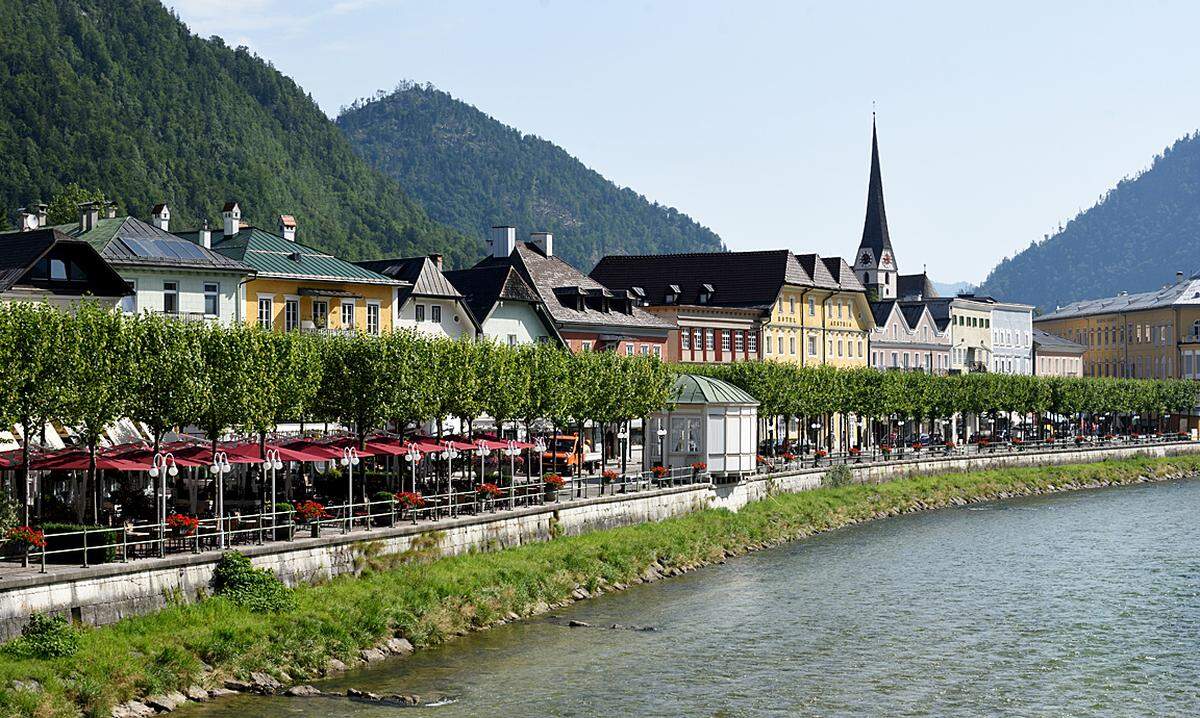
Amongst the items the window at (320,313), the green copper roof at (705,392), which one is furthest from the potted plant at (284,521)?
the window at (320,313)

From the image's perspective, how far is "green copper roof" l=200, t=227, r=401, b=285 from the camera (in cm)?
7275

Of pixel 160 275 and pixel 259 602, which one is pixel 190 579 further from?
pixel 160 275

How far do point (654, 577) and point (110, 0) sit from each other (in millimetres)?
167044

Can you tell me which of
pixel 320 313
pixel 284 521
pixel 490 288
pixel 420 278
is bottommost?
pixel 284 521

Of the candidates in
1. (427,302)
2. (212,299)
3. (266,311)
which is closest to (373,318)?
(427,302)

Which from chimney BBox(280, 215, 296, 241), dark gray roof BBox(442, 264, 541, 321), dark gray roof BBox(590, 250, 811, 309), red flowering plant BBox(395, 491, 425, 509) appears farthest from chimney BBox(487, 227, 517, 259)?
red flowering plant BBox(395, 491, 425, 509)

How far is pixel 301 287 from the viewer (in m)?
73.6

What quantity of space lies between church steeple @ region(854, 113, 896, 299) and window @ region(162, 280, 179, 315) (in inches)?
4286

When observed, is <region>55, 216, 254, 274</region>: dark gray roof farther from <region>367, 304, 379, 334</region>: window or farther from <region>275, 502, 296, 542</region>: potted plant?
<region>275, 502, 296, 542</region>: potted plant

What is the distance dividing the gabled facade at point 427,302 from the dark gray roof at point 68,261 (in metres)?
20.7

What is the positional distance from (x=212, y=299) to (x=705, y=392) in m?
21.7

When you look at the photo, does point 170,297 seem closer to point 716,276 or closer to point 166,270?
point 166,270

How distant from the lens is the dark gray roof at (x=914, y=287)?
560 ft

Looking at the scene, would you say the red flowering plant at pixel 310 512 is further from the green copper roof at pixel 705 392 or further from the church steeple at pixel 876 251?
the church steeple at pixel 876 251
